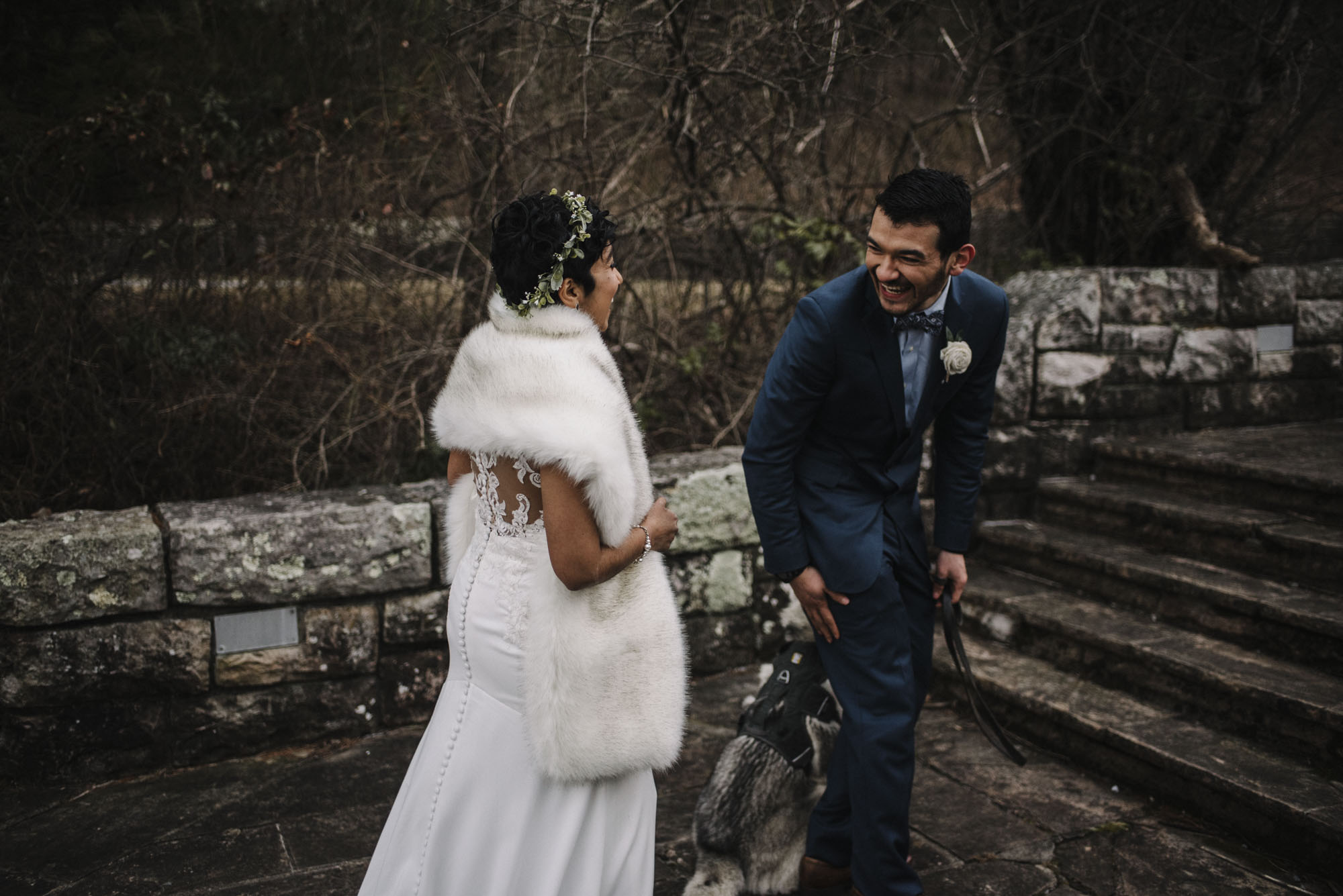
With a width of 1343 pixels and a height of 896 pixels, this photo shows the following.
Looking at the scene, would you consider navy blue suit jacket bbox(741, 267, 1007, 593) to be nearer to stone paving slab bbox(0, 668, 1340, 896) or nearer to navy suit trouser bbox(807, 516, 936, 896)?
navy suit trouser bbox(807, 516, 936, 896)

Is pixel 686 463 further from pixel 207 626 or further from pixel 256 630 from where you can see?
pixel 207 626

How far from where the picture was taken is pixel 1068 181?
20.3 feet

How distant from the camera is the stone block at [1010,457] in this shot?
16.2ft

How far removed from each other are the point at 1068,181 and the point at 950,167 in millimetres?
814

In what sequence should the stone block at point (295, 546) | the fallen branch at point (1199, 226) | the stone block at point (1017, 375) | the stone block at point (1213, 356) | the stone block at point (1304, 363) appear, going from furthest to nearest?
the stone block at point (1304, 363) < the fallen branch at point (1199, 226) < the stone block at point (1213, 356) < the stone block at point (1017, 375) < the stone block at point (295, 546)

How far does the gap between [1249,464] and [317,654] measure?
3952 mm

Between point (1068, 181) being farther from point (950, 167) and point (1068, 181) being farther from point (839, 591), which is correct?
point (839, 591)

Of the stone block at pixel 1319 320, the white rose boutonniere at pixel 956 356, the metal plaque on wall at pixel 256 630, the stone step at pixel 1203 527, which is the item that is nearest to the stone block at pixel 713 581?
the metal plaque on wall at pixel 256 630

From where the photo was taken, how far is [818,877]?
2.86 meters

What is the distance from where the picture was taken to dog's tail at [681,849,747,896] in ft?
8.96

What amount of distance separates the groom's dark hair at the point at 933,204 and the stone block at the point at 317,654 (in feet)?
7.92

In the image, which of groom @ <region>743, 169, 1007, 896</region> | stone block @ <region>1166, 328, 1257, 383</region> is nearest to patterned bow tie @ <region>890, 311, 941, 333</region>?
groom @ <region>743, 169, 1007, 896</region>

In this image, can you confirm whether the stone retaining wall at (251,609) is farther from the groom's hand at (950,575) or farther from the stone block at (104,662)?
the groom's hand at (950,575)

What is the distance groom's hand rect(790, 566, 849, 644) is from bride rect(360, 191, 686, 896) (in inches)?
21.7
